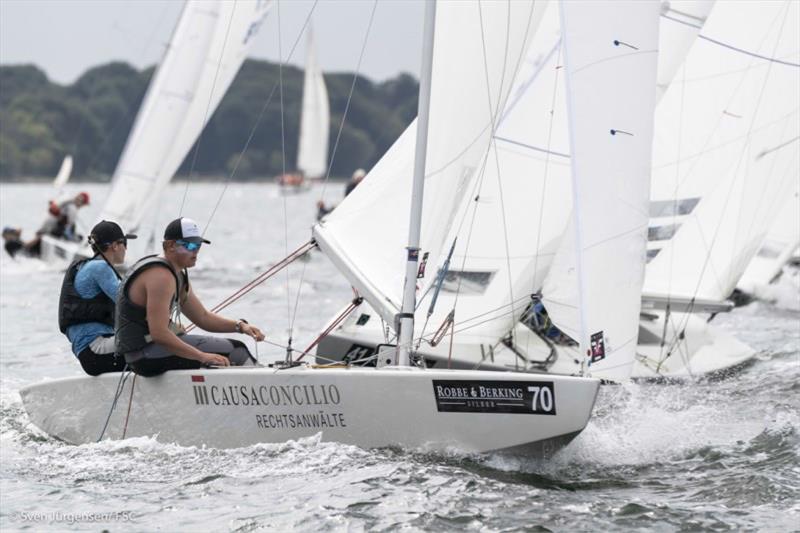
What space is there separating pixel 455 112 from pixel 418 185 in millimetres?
550

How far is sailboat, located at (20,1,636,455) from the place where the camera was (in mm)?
6625

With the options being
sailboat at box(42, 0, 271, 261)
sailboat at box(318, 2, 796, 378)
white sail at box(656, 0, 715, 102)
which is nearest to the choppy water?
sailboat at box(318, 2, 796, 378)

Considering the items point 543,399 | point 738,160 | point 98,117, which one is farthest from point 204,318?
point 98,117

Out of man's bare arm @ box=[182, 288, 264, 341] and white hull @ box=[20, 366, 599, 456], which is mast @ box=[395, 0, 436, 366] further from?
man's bare arm @ box=[182, 288, 264, 341]

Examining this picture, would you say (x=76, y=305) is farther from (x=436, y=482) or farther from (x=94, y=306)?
(x=436, y=482)

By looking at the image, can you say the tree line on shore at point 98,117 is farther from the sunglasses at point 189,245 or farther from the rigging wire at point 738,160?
the sunglasses at point 189,245

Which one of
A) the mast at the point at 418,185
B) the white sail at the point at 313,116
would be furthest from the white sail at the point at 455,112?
the white sail at the point at 313,116

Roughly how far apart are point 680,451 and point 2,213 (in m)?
39.8

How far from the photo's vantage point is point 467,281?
31.3ft

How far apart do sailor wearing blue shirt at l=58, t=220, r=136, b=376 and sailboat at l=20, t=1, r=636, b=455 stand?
0.14 metres

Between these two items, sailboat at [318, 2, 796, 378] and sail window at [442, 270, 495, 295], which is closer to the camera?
sailboat at [318, 2, 796, 378]

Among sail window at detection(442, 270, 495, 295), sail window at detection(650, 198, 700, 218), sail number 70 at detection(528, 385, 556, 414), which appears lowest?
sail number 70 at detection(528, 385, 556, 414)

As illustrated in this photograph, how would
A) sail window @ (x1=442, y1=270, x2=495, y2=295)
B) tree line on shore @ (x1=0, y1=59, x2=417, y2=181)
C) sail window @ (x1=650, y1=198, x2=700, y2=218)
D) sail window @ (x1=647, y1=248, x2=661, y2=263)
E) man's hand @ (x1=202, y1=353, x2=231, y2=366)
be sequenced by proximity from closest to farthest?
man's hand @ (x1=202, y1=353, x2=231, y2=366)
sail window @ (x1=442, y1=270, x2=495, y2=295)
sail window @ (x1=647, y1=248, x2=661, y2=263)
sail window @ (x1=650, y1=198, x2=700, y2=218)
tree line on shore @ (x1=0, y1=59, x2=417, y2=181)

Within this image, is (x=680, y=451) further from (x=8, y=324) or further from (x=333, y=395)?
(x=8, y=324)
